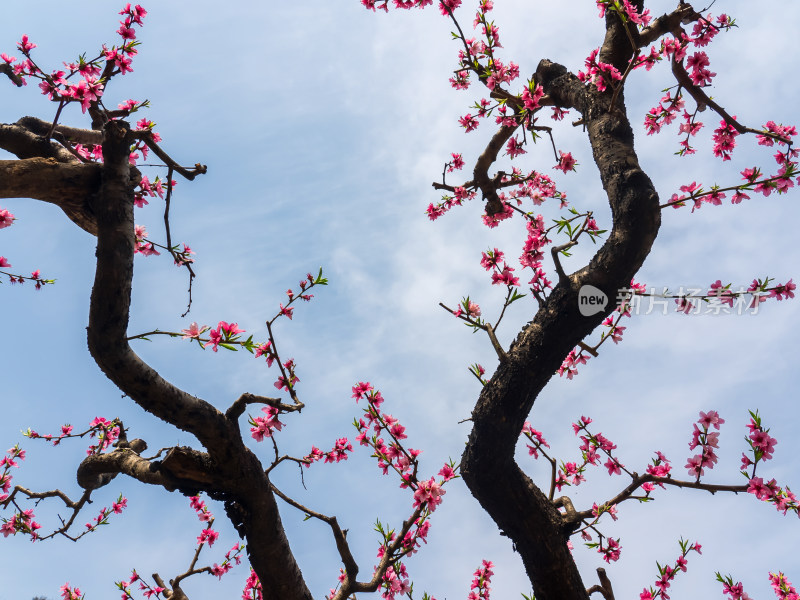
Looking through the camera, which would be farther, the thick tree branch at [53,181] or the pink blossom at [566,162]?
the pink blossom at [566,162]

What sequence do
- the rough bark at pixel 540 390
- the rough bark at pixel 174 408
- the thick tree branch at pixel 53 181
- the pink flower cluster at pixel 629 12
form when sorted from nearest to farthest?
the rough bark at pixel 174 408, the thick tree branch at pixel 53 181, the rough bark at pixel 540 390, the pink flower cluster at pixel 629 12

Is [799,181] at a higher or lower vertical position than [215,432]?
higher

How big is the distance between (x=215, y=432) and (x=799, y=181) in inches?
178

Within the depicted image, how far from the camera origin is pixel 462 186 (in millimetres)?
5809

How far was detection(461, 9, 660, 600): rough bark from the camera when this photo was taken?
315cm

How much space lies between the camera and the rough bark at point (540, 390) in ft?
10.3

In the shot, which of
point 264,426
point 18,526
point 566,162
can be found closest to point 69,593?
point 18,526

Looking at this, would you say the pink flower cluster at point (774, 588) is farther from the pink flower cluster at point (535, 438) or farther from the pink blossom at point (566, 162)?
the pink blossom at point (566, 162)

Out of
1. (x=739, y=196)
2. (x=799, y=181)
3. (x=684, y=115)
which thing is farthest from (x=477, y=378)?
(x=684, y=115)

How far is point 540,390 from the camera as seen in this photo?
3.30 meters

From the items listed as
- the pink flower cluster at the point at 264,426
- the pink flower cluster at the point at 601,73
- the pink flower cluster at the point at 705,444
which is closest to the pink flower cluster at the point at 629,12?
the pink flower cluster at the point at 601,73

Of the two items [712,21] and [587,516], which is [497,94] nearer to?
[712,21]

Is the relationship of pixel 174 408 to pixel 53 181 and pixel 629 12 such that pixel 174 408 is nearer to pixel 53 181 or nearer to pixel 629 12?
pixel 53 181

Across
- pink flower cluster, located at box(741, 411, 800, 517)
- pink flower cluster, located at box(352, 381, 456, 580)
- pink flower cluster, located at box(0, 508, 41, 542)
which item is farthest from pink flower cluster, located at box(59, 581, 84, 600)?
pink flower cluster, located at box(741, 411, 800, 517)
